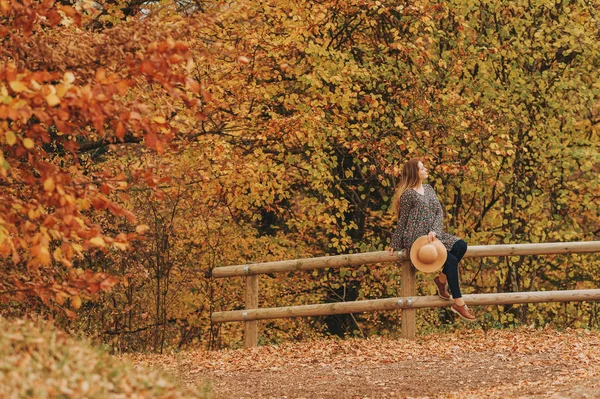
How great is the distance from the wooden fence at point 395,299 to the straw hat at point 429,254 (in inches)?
12.7

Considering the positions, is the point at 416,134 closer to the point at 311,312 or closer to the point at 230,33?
the point at 230,33

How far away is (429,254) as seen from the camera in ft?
31.9

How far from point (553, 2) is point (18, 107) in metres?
10.5

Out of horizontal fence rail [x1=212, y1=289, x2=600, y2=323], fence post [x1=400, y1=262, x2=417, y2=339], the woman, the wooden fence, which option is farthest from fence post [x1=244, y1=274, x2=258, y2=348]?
the woman

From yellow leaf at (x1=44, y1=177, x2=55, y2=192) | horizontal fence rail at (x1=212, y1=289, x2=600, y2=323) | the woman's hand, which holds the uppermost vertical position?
yellow leaf at (x1=44, y1=177, x2=55, y2=192)

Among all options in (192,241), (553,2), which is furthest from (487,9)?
(192,241)

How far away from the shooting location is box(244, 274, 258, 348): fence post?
1084 cm

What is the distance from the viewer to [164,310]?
12.5m

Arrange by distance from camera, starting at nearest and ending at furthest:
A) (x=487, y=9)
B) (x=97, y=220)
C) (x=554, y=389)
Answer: (x=554, y=389) < (x=97, y=220) < (x=487, y=9)

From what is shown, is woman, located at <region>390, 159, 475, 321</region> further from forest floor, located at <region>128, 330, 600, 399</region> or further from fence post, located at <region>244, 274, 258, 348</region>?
fence post, located at <region>244, 274, 258, 348</region>

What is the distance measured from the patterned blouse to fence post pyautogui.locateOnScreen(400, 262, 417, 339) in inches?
14.0

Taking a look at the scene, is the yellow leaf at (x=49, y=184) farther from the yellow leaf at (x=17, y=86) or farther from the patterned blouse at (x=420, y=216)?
the patterned blouse at (x=420, y=216)

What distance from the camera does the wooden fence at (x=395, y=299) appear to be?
10.3 meters

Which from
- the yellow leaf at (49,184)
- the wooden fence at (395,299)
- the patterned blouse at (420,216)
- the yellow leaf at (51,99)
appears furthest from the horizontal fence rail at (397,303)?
the yellow leaf at (51,99)
